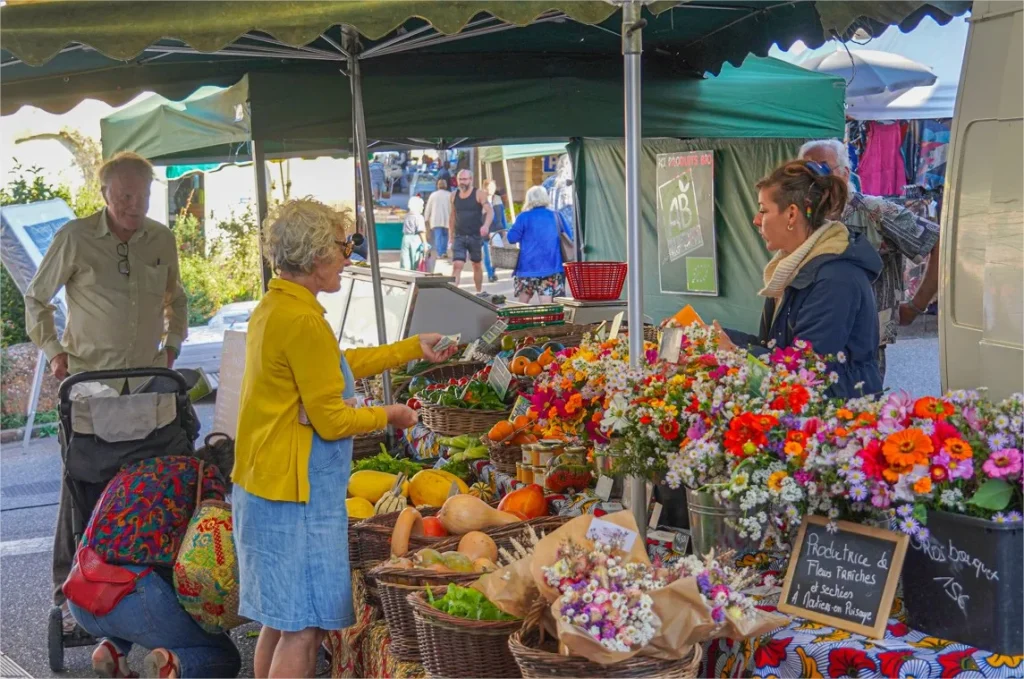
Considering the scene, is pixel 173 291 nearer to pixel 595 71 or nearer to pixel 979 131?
pixel 595 71

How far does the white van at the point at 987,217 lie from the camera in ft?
9.75

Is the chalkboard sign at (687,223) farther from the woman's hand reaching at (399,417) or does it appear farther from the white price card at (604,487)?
the woman's hand reaching at (399,417)

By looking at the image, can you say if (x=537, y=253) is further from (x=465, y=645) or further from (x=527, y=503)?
(x=465, y=645)

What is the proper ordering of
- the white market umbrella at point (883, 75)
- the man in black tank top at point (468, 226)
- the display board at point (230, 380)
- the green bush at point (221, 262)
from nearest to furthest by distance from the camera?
1. the display board at point (230, 380)
2. the white market umbrella at point (883, 75)
3. the green bush at point (221, 262)
4. the man in black tank top at point (468, 226)

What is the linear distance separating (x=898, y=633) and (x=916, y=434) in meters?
0.45

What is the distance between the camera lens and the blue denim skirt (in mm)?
3277

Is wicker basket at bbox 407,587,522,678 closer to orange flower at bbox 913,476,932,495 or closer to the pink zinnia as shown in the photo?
orange flower at bbox 913,476,932,495

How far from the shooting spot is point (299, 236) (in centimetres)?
326

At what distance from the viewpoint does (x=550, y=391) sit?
3477 mm

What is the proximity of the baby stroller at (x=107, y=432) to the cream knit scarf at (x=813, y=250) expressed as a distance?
253cm

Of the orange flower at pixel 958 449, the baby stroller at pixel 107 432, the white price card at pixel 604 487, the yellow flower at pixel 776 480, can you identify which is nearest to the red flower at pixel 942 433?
the orange flower at pixel 958 449

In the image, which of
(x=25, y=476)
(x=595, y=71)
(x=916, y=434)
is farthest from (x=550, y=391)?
(x=25, y=476)

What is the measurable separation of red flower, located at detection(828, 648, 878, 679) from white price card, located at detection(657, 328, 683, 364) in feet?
3.21

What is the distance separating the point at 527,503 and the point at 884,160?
10.0 m
